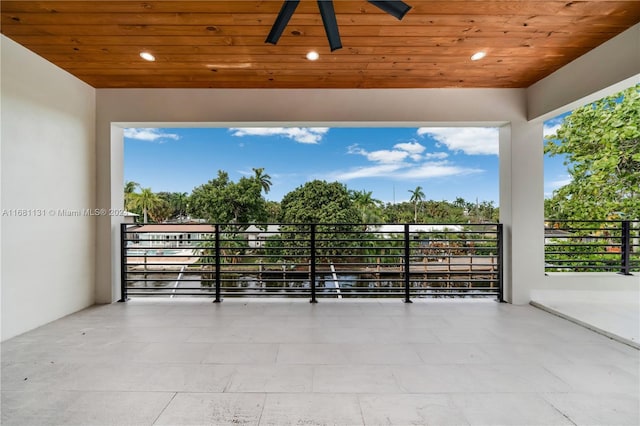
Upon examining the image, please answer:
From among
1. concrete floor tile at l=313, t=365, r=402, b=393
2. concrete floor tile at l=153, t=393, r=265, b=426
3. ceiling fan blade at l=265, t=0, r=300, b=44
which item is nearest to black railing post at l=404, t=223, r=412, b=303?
concrete floor tile at l=313, t=365, r=402, b=393

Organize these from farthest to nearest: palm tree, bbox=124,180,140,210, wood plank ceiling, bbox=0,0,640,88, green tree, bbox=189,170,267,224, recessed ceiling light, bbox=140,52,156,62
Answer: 1. palm tree, bbox=124,180,140,210
2. green tree, bbox=189,170,267,224
3. recessed ceiling light, bbox=140,52,156,62
4. wood plank ceiling, bbox=0,0,640,88

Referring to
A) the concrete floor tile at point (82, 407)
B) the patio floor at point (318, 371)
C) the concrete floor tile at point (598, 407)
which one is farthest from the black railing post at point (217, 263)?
the concrete floor tile at point (598, 407)

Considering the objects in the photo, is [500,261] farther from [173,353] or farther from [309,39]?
[173,353]

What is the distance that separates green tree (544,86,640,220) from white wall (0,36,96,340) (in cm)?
936

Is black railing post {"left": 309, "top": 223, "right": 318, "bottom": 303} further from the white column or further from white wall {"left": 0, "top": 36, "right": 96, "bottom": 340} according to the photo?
white wall {"left": 0, "top": 36, "right": 96, "bottom": 340}

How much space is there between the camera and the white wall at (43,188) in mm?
2459

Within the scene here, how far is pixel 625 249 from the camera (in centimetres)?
389

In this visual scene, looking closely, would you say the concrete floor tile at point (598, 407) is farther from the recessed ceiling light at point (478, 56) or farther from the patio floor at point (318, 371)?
the recessed ceiling light at point (478, 56)

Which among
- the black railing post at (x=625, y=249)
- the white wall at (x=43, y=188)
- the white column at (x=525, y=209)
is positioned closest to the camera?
the white wall at (x=43, y=188)

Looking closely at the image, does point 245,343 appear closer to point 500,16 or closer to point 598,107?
point 500,16

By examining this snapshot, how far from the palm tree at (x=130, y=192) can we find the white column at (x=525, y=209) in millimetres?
17887

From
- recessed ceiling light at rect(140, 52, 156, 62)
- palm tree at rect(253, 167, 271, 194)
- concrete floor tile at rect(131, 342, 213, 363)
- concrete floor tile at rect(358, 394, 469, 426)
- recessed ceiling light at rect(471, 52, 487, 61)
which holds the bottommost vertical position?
concrete floor tile at rect(358, 394, 469, 426)

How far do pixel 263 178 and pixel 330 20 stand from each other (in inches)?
606

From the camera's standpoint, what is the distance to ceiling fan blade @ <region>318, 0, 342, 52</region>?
5.31 feet
